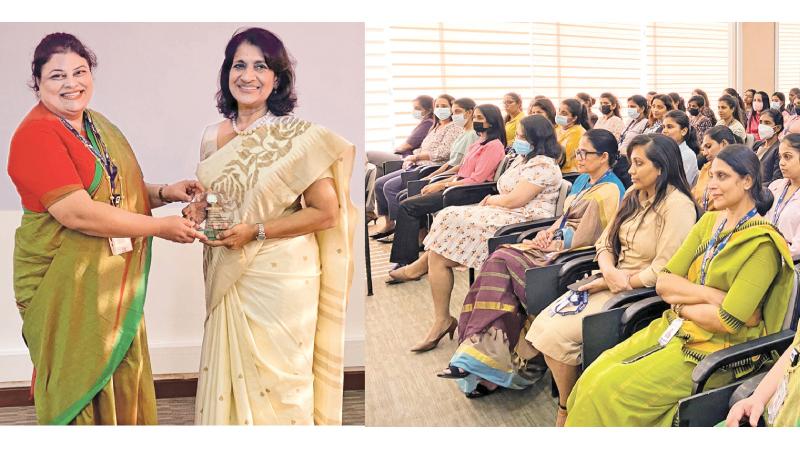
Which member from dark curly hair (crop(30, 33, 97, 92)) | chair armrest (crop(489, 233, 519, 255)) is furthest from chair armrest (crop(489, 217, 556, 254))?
dark curly hair (crop(30, 33, 97, 92))

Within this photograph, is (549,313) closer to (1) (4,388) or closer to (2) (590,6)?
(2) (590,6)

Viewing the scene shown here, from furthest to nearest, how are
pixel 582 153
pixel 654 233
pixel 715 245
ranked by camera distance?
pixel 582 153
pixel 654 233
pixel 715 245

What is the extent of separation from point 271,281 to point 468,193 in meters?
0.76

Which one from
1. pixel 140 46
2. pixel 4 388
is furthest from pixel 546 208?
pixel 4 388

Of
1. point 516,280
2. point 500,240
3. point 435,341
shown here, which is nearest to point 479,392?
point 435,341

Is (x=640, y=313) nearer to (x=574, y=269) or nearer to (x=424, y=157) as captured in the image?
(x=574, y=269)

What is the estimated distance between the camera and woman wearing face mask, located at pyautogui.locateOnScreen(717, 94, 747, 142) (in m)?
2.94

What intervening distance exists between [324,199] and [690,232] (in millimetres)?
→ 1208

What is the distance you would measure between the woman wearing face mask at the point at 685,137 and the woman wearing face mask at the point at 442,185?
561 mm

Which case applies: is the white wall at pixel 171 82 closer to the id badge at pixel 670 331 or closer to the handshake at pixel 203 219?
the handshake at pixel 203 219

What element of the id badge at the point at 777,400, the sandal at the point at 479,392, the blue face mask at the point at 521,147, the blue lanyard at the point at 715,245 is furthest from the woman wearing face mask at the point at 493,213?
the id badge at the point at 777,400

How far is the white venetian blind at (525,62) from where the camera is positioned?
3137mm

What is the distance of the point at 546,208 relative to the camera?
3088 mm

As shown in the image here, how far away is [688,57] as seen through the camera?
311 cm
